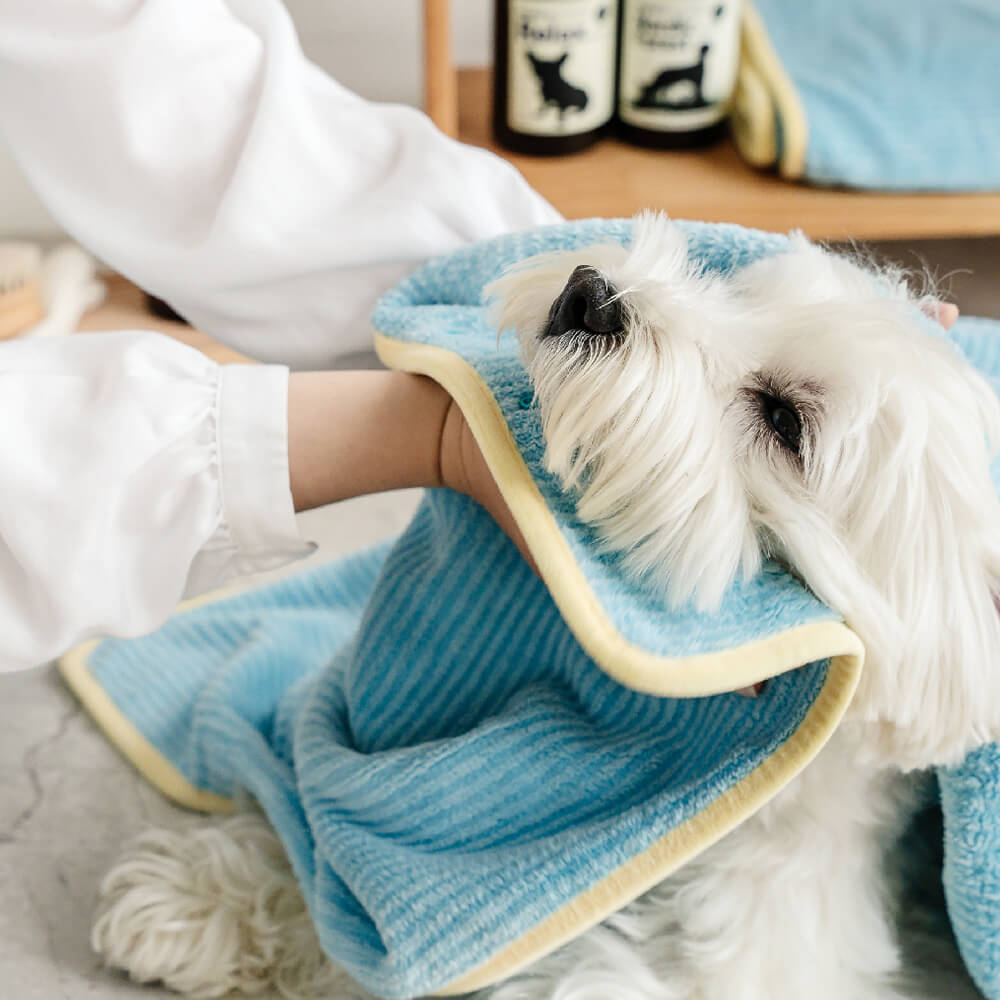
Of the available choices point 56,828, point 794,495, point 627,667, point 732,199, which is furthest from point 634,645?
point 732,199

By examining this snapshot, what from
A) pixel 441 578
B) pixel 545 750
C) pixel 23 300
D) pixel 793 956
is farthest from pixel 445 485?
pixel 23 300

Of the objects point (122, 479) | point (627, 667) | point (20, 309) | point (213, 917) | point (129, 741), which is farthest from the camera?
point (20, 309)

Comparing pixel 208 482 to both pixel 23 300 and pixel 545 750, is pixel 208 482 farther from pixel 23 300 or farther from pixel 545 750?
pixel 23 300

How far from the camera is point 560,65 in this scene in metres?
1.20

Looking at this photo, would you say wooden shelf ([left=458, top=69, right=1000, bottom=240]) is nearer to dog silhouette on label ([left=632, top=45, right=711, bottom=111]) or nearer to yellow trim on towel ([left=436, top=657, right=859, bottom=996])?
dog silhouette on label ([left=632, top=45, right=711, bottom=111])

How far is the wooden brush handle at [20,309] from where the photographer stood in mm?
1154

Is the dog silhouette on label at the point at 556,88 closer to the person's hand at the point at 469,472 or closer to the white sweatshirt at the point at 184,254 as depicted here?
the white sweatshirt at the point at 184,254

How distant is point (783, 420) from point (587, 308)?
108mm

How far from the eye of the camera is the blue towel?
4.03 feet

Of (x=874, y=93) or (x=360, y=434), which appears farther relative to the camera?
(x=874, y=93)

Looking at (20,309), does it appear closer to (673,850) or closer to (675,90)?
(675,90)

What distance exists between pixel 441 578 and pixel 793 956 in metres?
0.29

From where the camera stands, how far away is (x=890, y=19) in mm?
1455

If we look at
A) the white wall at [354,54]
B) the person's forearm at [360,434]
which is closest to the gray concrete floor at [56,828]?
the person's forearm at [360,434]
